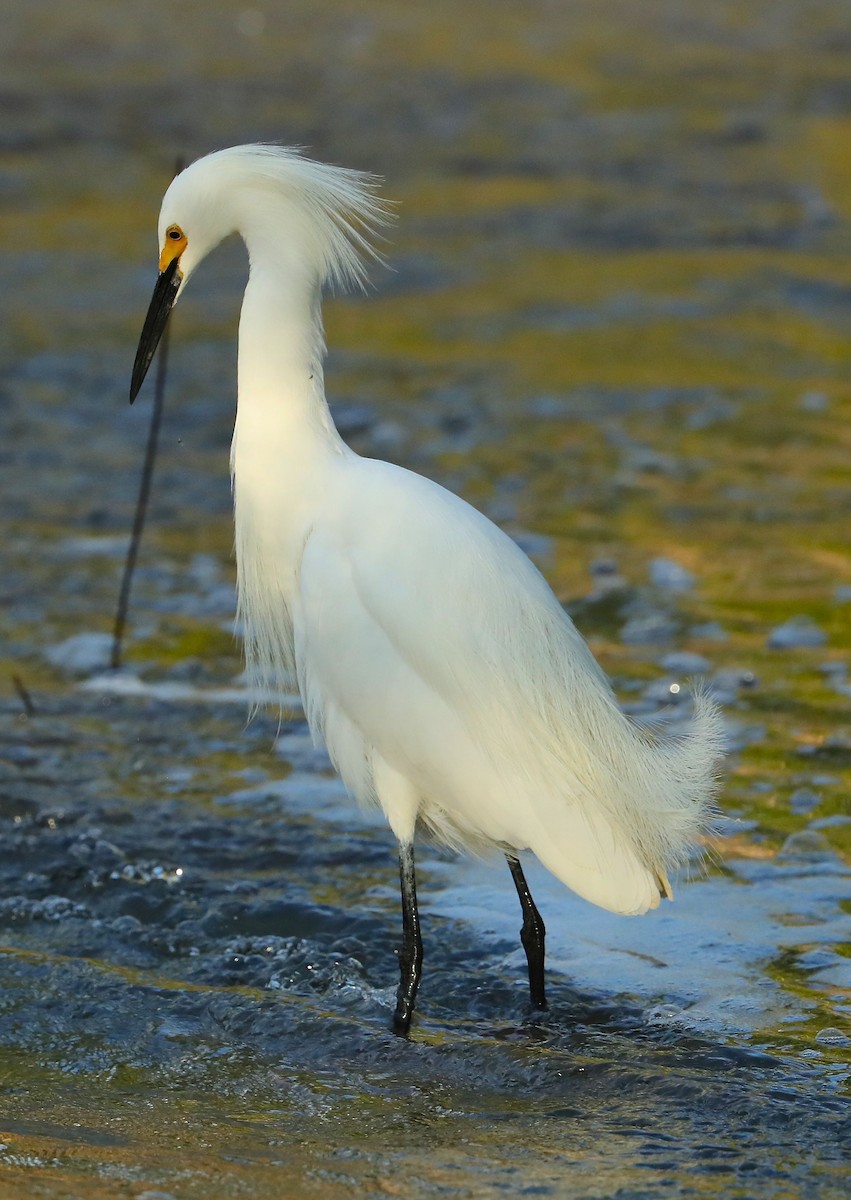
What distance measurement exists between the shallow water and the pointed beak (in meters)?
1.42

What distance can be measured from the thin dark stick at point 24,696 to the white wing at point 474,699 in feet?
6.51

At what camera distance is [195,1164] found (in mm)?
3273

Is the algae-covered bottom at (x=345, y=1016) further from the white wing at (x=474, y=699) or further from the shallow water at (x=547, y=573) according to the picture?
the white wing at (x=474, y=699)

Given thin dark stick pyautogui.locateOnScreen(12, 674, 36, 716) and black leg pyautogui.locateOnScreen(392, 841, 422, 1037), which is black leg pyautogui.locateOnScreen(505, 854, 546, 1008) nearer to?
black leg pyautogui.locateOnScreen(392, 841, 422, 1037)

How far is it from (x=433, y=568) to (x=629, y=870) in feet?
2.68

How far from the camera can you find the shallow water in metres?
3.62

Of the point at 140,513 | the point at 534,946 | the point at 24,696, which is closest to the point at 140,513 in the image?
the point at 140,513

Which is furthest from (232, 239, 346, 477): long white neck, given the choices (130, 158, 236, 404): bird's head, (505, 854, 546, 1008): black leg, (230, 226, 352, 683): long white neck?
(505, 854, 546, 1008): black leg

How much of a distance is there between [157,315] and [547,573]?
3.05m

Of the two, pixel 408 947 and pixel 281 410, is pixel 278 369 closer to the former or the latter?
pixel 281 410

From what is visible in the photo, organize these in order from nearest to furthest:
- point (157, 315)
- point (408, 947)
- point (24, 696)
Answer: point (408, 947), point (157, 315), point (24, 696)

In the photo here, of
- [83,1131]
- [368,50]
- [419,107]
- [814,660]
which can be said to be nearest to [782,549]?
[814,660]

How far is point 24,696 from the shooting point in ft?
19.1

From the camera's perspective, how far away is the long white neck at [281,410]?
4.11 metres
